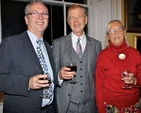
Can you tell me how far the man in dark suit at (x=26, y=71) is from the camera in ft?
4.97

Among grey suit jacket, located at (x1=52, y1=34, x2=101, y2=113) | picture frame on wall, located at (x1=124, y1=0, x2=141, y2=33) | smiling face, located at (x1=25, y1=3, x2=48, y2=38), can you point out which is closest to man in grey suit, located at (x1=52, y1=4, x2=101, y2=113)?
grey suit jacket, located at (x1=52, y1=34, x2=101, y2=113)

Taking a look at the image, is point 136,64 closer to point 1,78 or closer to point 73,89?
point 73,89

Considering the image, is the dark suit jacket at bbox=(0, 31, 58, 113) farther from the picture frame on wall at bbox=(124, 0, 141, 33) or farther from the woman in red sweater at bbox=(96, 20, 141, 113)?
the picture frame on wall at bbox=(124, 0, 141, 33)

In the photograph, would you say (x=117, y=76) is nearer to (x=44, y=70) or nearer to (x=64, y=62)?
(x=64, y=62)

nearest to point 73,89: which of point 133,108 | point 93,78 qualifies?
point 93,78

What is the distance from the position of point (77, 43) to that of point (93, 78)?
0.43m

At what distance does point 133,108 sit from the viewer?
Answer: 1.98 meters

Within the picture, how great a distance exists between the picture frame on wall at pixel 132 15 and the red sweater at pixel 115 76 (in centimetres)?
134

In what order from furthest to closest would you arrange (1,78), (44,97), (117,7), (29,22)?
(117,7) < (29,22) < (44,97) < (1,78)

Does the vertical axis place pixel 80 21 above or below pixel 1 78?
above

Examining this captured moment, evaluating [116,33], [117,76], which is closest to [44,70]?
[117,76]

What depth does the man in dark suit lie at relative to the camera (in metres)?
1.52

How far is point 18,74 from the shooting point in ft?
5.24

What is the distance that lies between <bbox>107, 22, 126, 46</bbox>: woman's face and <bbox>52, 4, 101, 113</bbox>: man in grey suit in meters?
0.24
